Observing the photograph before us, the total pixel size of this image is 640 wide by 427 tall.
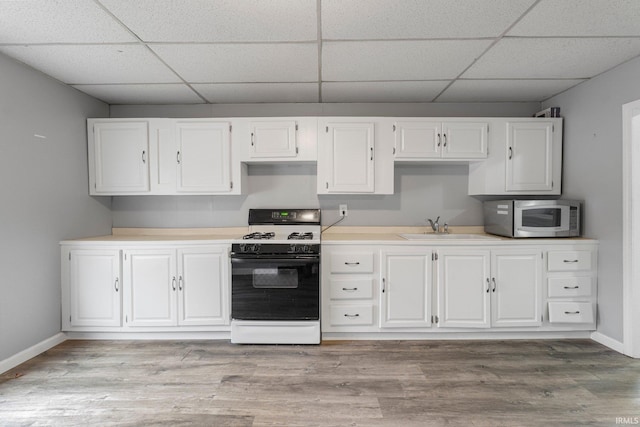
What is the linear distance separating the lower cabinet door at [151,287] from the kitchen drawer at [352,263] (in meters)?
1.44

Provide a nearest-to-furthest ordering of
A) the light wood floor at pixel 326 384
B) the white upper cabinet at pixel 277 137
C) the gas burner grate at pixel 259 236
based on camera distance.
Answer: the light wood floor at pixel 326 384 < the gas burner grate at pixel 259 236 < the white upper cabinet at pixel 277 137

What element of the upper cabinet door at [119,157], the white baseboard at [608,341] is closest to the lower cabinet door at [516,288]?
the white baseboard at [608,341]

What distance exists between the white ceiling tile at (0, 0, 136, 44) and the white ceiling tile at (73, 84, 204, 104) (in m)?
0.79

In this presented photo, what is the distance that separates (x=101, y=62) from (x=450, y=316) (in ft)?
11.6

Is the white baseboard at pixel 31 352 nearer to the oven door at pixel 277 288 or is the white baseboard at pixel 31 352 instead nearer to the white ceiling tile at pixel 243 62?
the oven door at pixel 277 288

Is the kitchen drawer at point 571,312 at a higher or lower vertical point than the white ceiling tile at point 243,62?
lower

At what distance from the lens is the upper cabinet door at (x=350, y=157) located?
2.98 metres

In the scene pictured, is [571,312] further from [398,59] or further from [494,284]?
[398,59]

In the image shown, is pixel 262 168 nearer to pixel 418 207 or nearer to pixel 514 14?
pixel 418 207

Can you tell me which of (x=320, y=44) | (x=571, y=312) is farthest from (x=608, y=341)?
(x=320, y=44)

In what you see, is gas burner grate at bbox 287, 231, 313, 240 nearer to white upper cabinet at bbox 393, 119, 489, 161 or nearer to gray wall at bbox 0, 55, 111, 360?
white upper cabinet at bbox 393, 119, 489, 161

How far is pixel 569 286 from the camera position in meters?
2.73

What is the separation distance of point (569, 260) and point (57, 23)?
4.19 m

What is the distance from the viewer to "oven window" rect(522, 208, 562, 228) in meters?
2.78
